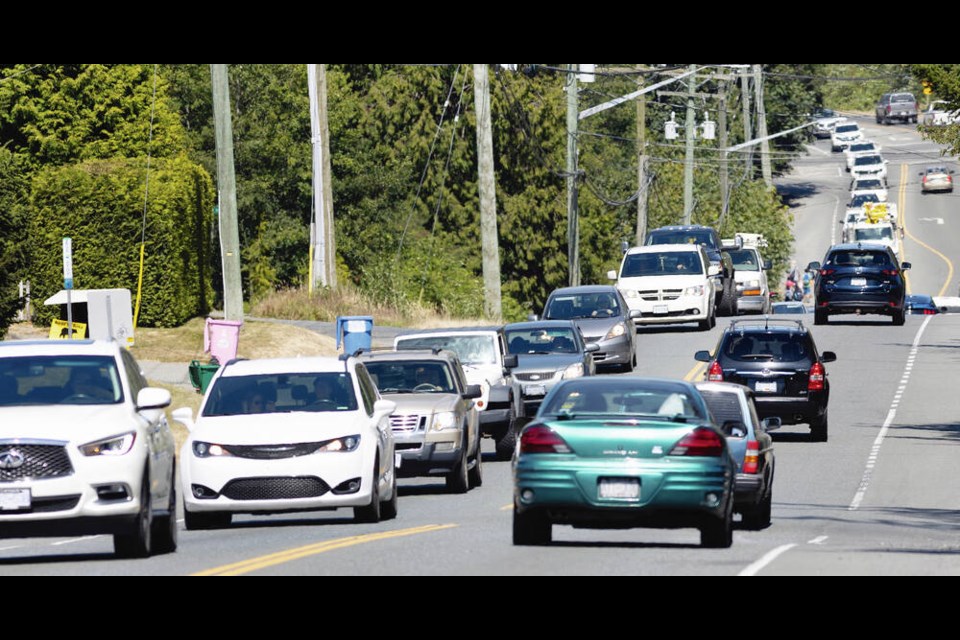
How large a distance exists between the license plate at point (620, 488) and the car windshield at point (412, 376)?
8.15m

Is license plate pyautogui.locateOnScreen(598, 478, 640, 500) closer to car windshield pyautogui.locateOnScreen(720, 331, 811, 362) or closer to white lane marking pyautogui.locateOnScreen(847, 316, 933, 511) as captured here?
white lane marking pyautogui.locateOnScreen(847, 316, 933, 511)

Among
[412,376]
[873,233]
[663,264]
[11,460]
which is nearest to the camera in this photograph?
[11,460]

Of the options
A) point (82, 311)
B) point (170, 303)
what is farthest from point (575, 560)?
point (170, 303)

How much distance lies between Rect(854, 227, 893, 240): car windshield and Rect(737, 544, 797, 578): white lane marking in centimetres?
6376

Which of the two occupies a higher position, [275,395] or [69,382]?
[69,382]

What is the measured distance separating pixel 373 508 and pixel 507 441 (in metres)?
9.52

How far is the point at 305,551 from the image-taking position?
16.1 metres

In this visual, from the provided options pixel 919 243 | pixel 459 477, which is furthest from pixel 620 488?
pixel 919 243

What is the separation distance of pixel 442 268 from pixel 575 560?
152 ft

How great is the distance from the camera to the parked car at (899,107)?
13112 centimetres

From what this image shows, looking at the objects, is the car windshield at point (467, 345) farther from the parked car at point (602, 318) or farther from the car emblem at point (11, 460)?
the car emblem at point (11, 460)

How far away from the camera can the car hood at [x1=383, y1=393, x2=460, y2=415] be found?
75.7 ft

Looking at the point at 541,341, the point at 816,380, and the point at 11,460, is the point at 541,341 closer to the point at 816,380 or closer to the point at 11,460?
the point at 816,380

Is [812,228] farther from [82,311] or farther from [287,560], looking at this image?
[287,560]
